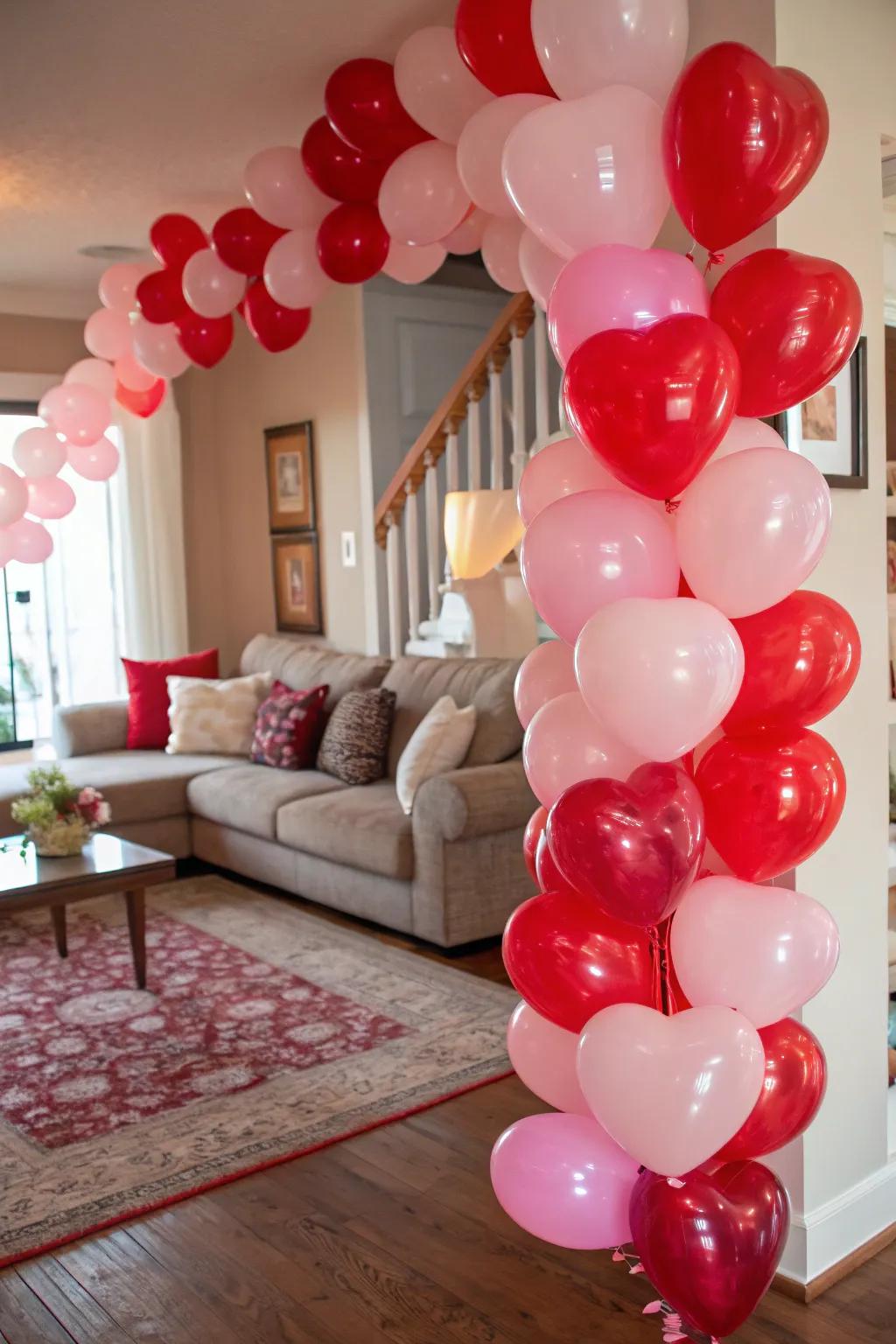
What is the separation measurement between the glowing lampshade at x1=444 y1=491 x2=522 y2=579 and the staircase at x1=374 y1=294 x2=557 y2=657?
160 millimetres

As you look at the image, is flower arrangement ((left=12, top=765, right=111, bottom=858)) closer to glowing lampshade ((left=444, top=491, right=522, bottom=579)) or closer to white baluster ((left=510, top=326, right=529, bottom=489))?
glowing lampshade ((left=444, top=491, right=522, bottom=579))

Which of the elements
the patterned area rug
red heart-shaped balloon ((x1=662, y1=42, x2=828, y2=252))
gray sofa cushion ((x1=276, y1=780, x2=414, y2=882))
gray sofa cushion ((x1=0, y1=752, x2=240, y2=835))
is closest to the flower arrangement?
the patterned area rug

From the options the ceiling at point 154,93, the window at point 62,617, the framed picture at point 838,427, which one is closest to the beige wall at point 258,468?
the window at point 62,617

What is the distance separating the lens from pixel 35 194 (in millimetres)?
4547

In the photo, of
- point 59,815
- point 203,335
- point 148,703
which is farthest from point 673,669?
point 148,703

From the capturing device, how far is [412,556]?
→ 17.6ft

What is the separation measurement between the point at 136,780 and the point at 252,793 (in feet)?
1.96

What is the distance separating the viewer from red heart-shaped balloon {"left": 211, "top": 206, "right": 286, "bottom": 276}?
146 inches

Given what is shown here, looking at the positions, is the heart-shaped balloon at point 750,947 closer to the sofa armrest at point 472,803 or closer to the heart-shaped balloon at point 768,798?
the heart-shaped balloon at point 768,798

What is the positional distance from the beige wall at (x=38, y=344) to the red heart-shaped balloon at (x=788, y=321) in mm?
5127

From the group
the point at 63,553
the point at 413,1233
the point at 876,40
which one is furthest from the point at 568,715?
the point at 63,553

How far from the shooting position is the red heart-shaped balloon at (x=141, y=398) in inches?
199

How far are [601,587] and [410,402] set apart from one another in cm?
428

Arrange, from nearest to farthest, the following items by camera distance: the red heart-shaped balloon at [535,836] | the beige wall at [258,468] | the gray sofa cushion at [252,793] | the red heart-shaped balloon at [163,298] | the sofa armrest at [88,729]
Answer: the red heart-shaped balloon at [535,836] < the red heart-shaped balloon at [163,298] < the gray sofa cushion at [252,793] < the sofa armrest at [88,729] < the beige wall at [258,468]
